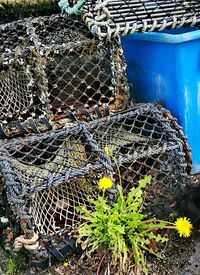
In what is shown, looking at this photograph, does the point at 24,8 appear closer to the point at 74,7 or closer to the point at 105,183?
Answer: the point at 74,7

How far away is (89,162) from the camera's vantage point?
6.11 feet

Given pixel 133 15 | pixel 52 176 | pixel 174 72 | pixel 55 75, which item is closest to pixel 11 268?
pixel 52 176

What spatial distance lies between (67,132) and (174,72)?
0.58m

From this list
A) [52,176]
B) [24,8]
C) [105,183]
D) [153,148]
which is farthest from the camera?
[24,8]

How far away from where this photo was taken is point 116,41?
7.08 ft

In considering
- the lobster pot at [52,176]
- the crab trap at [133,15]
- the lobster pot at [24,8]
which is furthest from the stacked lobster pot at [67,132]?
the lobster pot at [24,8]

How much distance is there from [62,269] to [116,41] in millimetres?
1076

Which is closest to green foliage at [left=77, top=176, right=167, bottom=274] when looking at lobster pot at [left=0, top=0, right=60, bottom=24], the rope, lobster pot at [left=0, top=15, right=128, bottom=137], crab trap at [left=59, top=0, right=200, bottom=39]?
lobster pot at [left=0, top=15, right=128, bottom=137]

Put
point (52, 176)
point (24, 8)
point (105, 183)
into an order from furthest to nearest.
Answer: point (24, 8) < point (52, 176) < point (105, 183)

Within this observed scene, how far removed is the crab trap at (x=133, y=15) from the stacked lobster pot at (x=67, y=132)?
0.11 meters

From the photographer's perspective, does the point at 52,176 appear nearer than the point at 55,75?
Yes

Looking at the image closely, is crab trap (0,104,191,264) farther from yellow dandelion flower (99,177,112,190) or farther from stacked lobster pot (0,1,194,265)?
yellow dandelion flower (99,177,112,190)

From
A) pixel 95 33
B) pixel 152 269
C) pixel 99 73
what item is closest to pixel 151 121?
pixel 99 73

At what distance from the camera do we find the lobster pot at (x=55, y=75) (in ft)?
6.92
